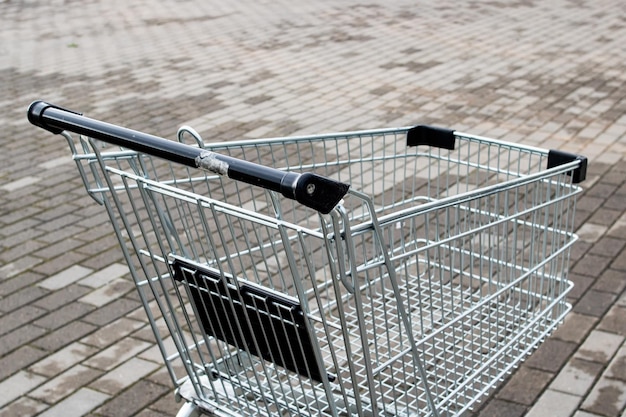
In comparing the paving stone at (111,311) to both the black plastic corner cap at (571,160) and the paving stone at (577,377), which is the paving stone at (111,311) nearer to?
the paving stone at (577,377)

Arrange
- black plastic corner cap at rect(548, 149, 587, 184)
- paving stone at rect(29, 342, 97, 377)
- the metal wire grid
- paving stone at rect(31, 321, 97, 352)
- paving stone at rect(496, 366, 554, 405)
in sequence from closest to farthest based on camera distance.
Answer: the metal wire grid
black plastic corner cap at rect(548, 149, 587, 184)
paving stone at rect(496, 366, 554, 405)
paving stone at rect(29, 342, 97, 377)
paving stone at rect(31, 321, 97, 352)

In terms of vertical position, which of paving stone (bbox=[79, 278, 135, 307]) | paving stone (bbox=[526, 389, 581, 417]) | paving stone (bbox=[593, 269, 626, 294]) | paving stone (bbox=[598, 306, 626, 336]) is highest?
paving stone (bbox=[79, 278, 135, 307])

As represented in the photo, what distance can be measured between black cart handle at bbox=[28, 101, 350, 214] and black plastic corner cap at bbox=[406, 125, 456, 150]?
4.99ft

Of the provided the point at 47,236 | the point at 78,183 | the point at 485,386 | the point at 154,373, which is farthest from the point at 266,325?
the point at 78,183

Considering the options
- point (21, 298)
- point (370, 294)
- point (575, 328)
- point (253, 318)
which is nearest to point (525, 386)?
point (575, 328)

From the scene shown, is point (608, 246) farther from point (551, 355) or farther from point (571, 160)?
point (571, 160)

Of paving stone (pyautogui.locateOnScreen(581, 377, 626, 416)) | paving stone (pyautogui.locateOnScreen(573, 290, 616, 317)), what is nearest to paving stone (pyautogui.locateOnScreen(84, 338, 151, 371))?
paving stone (pyautogui.locateOnScreen(581, 377, 626, 416))

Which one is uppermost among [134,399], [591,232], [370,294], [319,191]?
[319,191]

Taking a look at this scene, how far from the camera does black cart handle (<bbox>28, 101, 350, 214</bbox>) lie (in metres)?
1.68

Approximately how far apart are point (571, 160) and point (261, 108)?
17.8 feet

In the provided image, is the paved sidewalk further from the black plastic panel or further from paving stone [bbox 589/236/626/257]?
the black plastic panel

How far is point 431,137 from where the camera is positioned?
10.7ft

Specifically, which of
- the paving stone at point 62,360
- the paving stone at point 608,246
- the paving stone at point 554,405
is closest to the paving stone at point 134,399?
the paving stone at point 62,360

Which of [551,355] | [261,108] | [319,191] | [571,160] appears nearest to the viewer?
[319,191]
